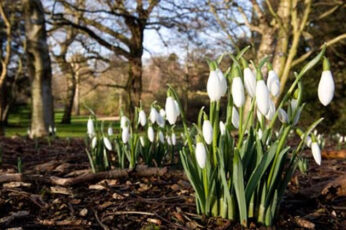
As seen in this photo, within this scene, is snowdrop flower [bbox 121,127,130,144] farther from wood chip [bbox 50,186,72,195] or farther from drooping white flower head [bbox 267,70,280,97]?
drooping white flower head [bbox 267,70,280,97]

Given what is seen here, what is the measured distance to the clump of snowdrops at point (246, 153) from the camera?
1469 mm

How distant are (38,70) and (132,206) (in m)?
6.45

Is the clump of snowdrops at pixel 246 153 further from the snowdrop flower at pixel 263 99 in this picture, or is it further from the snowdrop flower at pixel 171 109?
the snowdrop flower at pixel 171 109

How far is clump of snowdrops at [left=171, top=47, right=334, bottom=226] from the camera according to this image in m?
1.47

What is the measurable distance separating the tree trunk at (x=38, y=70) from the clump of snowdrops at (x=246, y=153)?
663 centimetres

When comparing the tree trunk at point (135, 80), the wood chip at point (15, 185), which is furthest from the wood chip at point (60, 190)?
the tree trunk at point (135, 80)

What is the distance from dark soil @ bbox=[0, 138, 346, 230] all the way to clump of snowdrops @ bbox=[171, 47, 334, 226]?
0.09 meters

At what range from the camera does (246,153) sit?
158 cm

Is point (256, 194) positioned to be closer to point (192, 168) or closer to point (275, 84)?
point (192, 168)

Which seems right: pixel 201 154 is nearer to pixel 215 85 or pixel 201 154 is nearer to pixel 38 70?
pixel 215 85

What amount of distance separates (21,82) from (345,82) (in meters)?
20.4

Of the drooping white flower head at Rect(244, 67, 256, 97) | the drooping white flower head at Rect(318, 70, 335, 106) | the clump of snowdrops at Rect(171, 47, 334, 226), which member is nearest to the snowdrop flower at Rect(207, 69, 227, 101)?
the clump of snowdrops at Rect(171, 47, 334, 226)

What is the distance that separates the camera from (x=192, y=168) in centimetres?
169

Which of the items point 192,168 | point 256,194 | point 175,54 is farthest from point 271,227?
point 175,54
